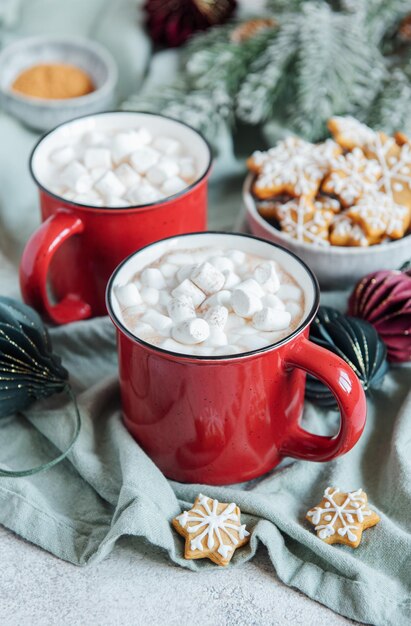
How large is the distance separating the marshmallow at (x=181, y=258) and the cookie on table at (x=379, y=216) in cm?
19

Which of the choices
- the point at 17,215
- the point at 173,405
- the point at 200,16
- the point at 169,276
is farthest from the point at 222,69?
the point at 173,405

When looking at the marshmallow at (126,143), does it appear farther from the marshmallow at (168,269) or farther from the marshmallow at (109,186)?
the marshmallow at (168,269)

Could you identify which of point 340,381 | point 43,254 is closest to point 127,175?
point 43,254

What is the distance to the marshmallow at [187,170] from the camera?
847 millimetres

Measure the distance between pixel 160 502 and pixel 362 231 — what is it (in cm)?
34

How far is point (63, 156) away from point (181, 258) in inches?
8.6

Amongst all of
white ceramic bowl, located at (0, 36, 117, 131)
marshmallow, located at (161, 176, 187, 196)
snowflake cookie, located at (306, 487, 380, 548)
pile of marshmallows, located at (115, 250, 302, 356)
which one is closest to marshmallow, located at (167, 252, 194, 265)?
pile of marshmallows, located at (115, 250, 302, 356)

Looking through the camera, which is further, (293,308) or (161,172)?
(161,172)

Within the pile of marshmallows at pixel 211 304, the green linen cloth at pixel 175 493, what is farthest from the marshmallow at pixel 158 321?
the green linen cloth at pixel 175 493

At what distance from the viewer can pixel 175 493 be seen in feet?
2.27

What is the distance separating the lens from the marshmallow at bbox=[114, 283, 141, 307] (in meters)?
0.68

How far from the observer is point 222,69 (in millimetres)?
1043

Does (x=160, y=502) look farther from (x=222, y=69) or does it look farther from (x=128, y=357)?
(x=222, y=69)

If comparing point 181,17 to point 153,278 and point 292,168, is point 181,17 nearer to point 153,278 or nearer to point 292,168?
point 292,168
